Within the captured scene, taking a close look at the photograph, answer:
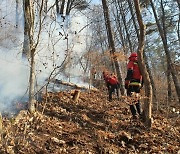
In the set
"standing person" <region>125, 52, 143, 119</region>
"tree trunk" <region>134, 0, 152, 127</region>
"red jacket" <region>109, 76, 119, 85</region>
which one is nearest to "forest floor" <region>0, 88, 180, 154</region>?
"tree trunk" <region>134, 0, 152, 127</region>

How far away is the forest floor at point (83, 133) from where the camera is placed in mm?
5355

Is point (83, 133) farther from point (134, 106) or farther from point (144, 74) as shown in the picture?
point (144, 74)

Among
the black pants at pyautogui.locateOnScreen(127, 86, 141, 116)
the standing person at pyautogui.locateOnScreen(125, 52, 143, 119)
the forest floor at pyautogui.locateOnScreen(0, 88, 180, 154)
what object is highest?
the standing person at pyautogui.locateOnScreen(125, 52, 143, 119)

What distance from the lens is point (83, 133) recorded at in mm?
6586

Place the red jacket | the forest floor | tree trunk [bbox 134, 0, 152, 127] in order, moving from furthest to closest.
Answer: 1. the red jacket
2. tree trunk [bbox 134, 0, 152, 127]
3. the forest floor

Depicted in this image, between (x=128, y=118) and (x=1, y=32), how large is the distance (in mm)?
10691

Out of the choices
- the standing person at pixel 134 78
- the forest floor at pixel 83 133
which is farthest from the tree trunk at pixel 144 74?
the standing person at pixel 134 78

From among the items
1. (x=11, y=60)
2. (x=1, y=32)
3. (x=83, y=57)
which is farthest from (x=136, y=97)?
(x=83, y=57)

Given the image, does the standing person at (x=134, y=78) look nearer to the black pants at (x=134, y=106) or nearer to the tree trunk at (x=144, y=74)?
the black pants at (x=134, y=106)

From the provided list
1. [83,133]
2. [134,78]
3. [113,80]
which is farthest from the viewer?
[113,80]

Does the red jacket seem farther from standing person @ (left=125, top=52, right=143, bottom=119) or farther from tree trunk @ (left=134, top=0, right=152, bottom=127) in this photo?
tree trunk @ (left=134, top=0, right=152, bottom=127)

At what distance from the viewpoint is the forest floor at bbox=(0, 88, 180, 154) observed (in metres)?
5.36

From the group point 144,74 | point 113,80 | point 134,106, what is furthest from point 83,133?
point 113,80

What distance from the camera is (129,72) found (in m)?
7.84
